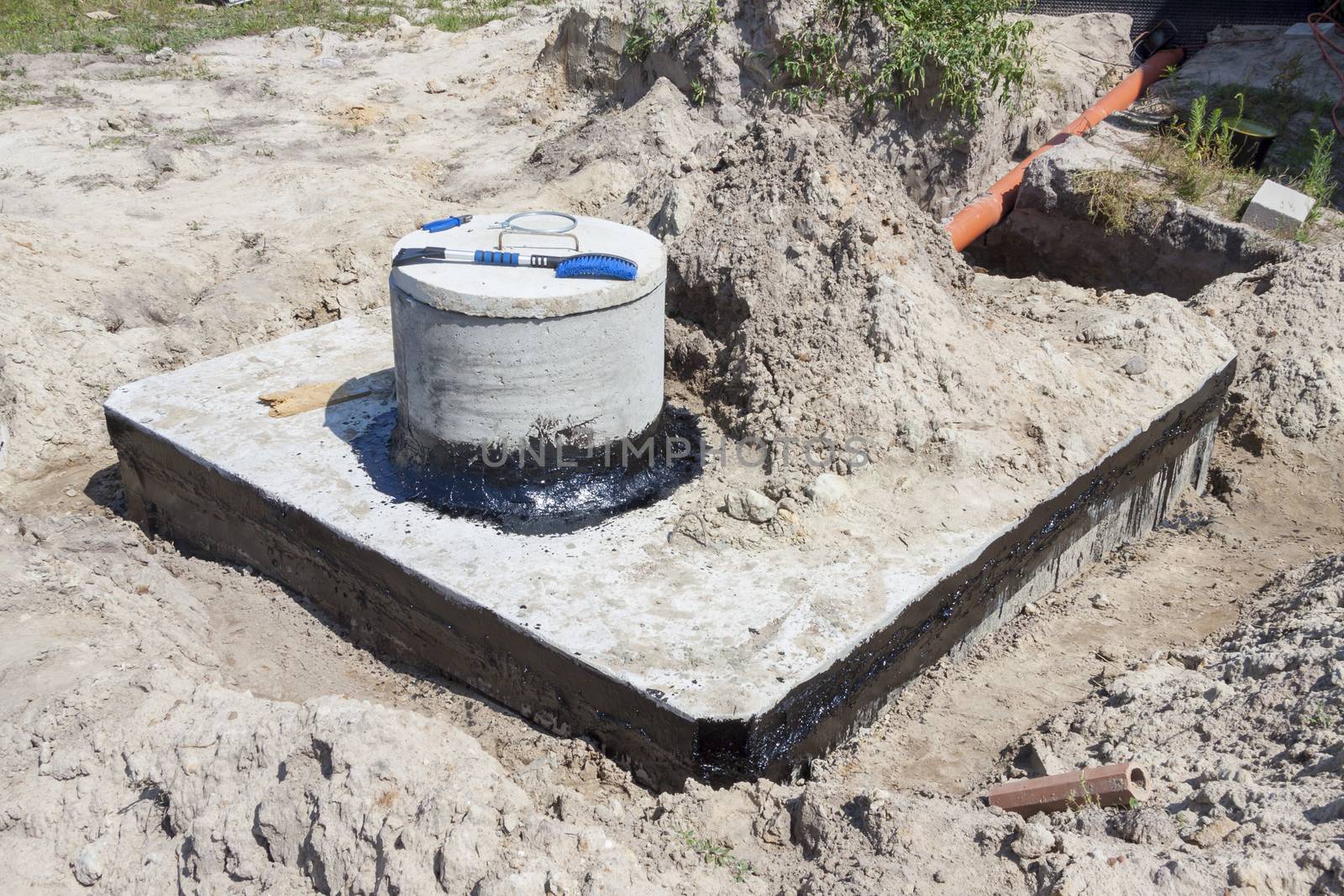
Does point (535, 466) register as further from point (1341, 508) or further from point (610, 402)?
point (1341, 508)

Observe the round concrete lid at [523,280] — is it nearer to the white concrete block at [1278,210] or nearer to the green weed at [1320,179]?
the white concrete block at [1278,210]

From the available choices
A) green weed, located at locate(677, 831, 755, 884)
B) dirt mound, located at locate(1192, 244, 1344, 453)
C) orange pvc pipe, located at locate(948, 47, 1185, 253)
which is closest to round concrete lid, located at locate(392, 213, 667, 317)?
green weed, located at locate(677, 831, 755, 884)

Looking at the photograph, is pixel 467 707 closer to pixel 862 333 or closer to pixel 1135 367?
pixel 862 333

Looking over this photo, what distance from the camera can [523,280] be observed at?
146 inches

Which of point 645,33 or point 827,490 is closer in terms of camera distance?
point 827,490

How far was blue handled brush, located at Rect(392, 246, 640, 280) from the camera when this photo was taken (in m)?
3.74

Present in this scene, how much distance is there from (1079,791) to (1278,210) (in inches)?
191

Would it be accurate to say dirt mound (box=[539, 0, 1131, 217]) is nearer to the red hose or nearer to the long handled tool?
the red hose

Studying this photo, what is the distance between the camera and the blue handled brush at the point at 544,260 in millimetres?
3738

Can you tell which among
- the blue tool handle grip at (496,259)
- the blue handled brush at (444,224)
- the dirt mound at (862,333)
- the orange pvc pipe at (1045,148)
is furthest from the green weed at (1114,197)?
the blue tool handle grip at (496,259)

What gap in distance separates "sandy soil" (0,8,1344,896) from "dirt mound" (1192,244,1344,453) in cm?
2

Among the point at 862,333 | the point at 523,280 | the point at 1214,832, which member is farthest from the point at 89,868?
the point at 862,333

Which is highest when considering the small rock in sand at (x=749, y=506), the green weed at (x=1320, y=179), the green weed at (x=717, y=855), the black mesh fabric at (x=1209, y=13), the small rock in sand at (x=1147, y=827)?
the black mesh fabric at (x=1209, y=13)

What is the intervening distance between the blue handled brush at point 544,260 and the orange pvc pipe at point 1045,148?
3.15 metres
